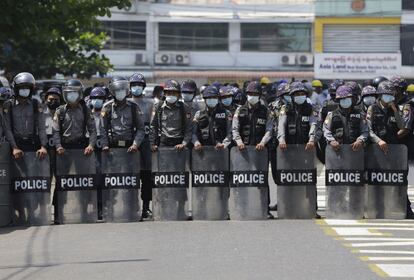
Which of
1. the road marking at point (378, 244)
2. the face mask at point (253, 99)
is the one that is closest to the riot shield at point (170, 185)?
the face mask at point (253, 99)

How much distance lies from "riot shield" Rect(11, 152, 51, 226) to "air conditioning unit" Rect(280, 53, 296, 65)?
43105 mm

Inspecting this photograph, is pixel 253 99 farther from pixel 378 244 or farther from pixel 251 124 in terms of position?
pixel 378 244

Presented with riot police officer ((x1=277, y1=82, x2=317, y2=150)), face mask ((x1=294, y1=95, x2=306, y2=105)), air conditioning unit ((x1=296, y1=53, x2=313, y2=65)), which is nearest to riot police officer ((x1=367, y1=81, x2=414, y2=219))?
riot police officer ((x1=277, y1=82, x2=317, y2=150))

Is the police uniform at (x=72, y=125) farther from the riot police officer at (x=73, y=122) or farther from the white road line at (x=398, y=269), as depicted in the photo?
the white road line at (x=398, y=269)

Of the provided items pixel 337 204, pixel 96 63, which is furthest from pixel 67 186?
pixel 96 63

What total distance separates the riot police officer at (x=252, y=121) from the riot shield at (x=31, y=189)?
2.82 m

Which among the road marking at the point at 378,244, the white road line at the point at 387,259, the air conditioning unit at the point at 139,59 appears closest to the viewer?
the white road line at the point at 387,259

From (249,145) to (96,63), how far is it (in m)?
17.9

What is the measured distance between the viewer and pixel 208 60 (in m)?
56.5

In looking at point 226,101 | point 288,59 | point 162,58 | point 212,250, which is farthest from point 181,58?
point 212,250

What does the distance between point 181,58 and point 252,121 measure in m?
42.1

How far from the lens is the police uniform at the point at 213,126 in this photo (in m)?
14.0

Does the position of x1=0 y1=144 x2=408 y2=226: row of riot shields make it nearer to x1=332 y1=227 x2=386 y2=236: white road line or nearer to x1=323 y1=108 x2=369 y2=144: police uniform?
x1=323 y1=108 x2=369 y2=144: police uniform

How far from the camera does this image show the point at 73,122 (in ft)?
44.8
